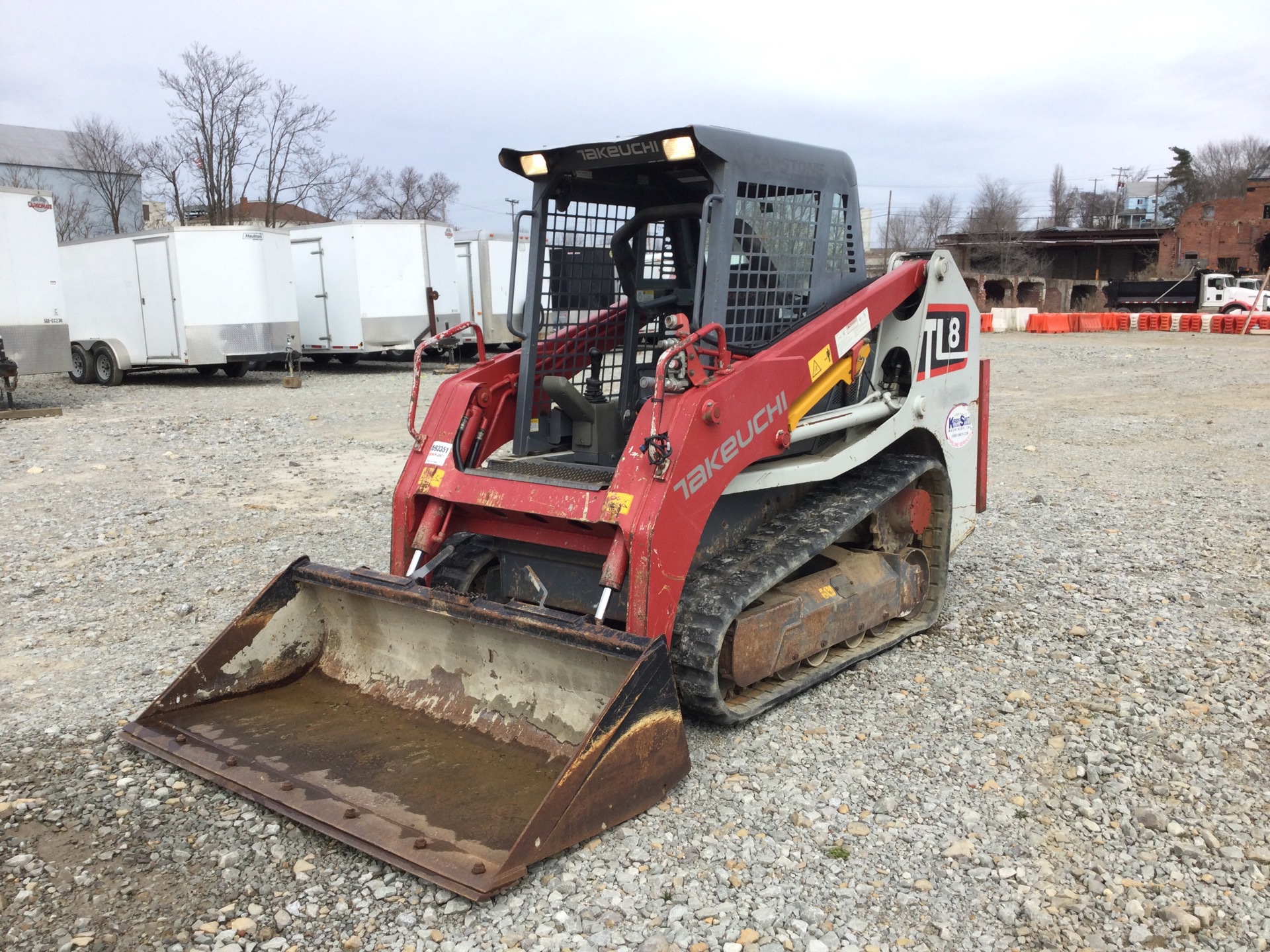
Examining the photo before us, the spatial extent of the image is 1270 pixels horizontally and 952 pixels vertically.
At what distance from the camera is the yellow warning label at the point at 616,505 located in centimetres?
413

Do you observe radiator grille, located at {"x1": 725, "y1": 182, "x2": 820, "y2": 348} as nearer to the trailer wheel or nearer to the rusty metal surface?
the rusty metal surface

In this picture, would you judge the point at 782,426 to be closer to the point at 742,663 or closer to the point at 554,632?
the point at 742,663

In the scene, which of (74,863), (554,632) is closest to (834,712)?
(554,632)

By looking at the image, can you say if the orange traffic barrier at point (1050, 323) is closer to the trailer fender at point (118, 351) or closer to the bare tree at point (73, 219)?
the trailer fender at point (118, 351)

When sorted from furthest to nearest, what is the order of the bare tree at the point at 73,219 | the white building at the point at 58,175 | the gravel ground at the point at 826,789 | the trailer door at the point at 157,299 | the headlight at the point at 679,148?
the white building at the point at 58,175 → the bare tree at the point at 73,219 → the trailer door at the point at 157,299 → the headlight at the point at 679,148 → the gravel ground at the point at 826,789

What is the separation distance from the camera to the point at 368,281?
19375 millimetres

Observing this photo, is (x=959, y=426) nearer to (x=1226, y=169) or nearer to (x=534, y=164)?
(x=534, y=164)

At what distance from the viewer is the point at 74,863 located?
3.43 meters

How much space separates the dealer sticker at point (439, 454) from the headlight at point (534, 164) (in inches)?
53.6

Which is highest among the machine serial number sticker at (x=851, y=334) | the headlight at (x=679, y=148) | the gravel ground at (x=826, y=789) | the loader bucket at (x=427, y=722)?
the headlight at (x=679, y=148)

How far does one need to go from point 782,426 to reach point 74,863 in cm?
312

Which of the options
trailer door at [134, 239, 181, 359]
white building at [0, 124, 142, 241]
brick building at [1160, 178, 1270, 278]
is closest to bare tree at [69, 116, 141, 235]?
white building at [0, 124, 142, 241]

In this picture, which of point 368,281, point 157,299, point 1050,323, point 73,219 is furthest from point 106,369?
point 1050,323

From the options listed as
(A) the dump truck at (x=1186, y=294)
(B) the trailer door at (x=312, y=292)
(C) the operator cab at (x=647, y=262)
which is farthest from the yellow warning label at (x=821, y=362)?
(A) the dump truck at (x=1186, y=294)
